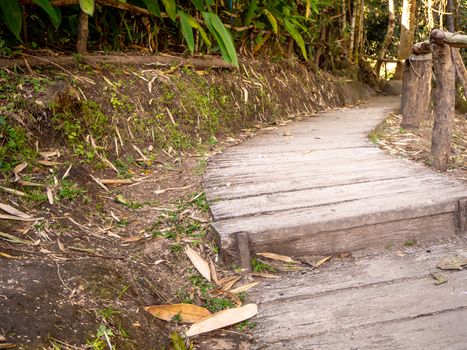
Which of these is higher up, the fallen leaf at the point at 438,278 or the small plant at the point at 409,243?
the small plant at the point at 409,243

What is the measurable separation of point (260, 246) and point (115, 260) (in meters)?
0.58

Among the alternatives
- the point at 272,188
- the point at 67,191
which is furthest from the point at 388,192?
the point at 67,191

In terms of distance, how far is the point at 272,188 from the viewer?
243 centimetres

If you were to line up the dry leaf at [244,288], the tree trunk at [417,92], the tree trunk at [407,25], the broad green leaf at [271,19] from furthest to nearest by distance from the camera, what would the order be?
the tree trunk at [407,25] → the broad green leaf at [271,19] → the tree trunk at [417,92] → the dry leaf at [244,288]

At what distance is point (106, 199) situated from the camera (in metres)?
2.41

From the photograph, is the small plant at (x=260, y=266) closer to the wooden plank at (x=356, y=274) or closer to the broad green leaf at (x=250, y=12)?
the wooden plank at (x=356, y=274)

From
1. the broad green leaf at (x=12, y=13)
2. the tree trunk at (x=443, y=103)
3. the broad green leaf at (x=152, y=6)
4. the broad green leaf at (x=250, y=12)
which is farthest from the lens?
the broad green leaf at (x=250, y=12)

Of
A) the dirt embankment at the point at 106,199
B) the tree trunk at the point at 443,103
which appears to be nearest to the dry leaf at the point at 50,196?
the dirt embankment at the point at 106,199

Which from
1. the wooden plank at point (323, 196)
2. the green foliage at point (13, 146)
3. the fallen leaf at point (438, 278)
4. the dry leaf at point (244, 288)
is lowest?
the dry leaf at point (244, 288)

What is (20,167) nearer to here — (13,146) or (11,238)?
(13,146)

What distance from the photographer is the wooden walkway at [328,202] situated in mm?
2016

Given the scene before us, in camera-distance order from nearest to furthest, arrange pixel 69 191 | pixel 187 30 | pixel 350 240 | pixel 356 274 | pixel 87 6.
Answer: pixel 356 274 < pixel 350 240 < pixel 69 191 < pixel 87 6 < pixel 187 30

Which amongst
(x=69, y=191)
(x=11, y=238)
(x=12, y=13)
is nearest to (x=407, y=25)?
(x=12, y=13)

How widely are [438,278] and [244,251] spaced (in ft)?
2.52
